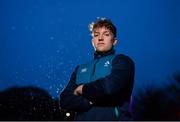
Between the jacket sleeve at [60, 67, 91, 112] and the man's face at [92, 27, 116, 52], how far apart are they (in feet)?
1.70

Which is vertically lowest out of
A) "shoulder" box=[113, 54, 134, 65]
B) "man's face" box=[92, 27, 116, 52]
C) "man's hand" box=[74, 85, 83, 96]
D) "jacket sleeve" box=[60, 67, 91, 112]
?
"jacket sleeve" box=[60, 67, 91, 112]

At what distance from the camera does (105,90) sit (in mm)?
4820

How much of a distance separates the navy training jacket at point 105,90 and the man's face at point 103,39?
4.8 inches

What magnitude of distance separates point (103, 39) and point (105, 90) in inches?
33.0

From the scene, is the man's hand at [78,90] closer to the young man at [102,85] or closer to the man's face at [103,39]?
the young man at [102,85]

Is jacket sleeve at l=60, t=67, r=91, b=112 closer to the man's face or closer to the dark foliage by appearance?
the man's face

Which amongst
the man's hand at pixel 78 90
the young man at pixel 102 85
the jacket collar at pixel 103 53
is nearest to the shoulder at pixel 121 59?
the young man at pixel 102 85

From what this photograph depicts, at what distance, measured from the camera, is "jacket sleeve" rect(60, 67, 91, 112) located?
16.0 feet

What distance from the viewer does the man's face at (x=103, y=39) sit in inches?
210

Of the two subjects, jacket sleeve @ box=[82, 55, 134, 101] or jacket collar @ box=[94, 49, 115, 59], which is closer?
jacket sleeve @ box=[82, 55, 134, 101]

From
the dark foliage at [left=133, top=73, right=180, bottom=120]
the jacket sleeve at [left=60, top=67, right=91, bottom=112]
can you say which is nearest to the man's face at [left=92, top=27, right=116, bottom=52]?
the jacket sleeve at [left=60, top=67, right=91, bottom=112]

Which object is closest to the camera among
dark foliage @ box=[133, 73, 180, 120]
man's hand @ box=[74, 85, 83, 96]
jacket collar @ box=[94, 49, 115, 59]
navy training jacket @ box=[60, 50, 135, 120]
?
navy training jacket @ box=[60, 50, 135, 120]

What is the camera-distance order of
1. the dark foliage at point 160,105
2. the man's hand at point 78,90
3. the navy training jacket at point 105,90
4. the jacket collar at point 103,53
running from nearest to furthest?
1. the navy training jacket at point 105,90
2. the man's hand at point 78,90
3. the jacket collar at point 103,53
4. the dark foliage at point 160,105

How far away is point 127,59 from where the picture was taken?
5.16 metres
